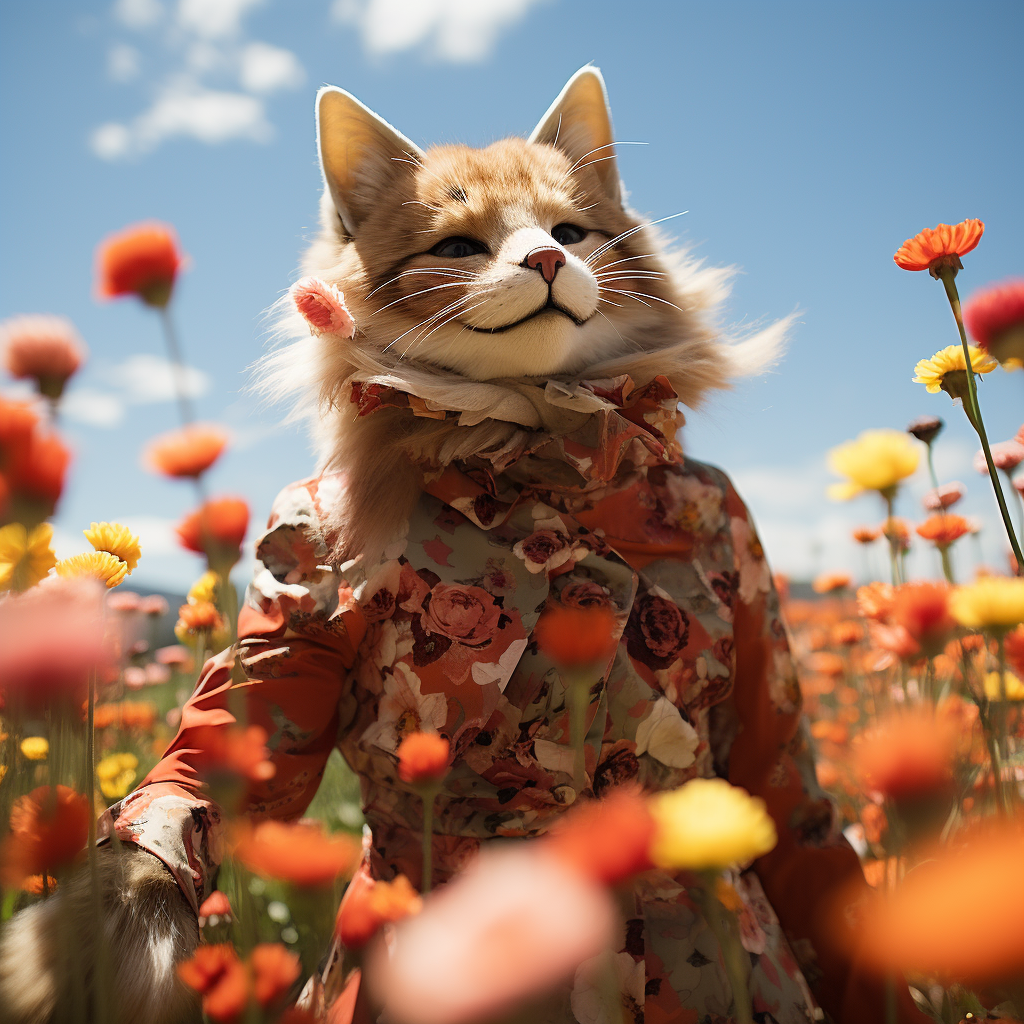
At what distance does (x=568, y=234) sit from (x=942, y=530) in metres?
0.77

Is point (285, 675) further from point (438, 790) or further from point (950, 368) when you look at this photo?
point (950, 368)

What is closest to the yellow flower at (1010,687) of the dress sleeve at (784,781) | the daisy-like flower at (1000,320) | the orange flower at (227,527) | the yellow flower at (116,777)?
the dress sleeve at (784,781)

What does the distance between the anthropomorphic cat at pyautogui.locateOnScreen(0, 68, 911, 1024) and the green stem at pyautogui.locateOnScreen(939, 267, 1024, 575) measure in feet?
1.29

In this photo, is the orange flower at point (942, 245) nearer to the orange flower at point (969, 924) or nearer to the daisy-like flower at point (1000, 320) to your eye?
the daisy-like flower at point (1000, 320)

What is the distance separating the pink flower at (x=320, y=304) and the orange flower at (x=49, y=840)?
1.89ft

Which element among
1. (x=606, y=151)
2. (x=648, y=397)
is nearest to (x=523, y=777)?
A: (x=648, y=397)

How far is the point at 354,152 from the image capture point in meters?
1.25

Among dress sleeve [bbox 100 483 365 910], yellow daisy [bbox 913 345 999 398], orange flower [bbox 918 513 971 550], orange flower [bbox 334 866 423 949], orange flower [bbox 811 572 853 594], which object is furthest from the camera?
orange flower [bbox 811 572 853 594]

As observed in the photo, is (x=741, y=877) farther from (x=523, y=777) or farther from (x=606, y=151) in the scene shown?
(x=606, y=151)

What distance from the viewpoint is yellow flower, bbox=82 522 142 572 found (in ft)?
2.76

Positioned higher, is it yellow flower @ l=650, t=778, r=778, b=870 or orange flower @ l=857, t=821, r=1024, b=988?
yellow flower @ l=650, t=778, r=778, b=870

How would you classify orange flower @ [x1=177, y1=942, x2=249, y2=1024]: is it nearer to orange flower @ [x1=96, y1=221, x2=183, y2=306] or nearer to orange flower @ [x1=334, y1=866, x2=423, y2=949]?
orange flower @ [x1=334, y1=866, x2=423, y2=949]

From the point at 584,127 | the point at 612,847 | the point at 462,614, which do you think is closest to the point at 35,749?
the point at 462,614

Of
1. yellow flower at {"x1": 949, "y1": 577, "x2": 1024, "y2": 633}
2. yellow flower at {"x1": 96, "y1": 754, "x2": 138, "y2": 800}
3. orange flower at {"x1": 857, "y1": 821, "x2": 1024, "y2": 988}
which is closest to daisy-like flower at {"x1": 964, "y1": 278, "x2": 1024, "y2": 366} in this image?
yellow flower at {"x1": 949, "y1": 577, "x2": 1024, "y2": 633}
